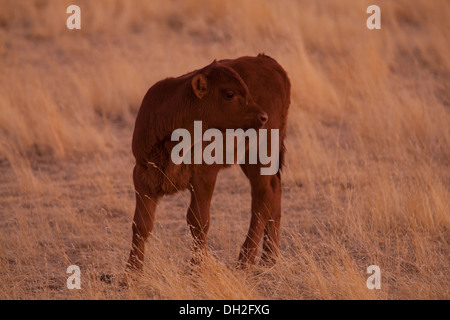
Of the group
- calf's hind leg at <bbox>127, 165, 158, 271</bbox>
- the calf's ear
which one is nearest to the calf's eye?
the calf's ear

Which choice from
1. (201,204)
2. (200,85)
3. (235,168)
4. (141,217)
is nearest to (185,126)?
(200,85)

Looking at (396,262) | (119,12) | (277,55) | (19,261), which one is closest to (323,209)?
(396,262)

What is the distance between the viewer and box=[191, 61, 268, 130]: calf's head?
16.3ft

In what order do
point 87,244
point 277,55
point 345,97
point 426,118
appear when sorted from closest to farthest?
point 87,244 < point 426,118 < point 345,97 < point 277,55

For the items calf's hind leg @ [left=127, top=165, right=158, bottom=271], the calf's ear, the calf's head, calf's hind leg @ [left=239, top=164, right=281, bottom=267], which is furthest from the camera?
calf's hind leg @ [left=239, top=164, right=281, bottom=267]

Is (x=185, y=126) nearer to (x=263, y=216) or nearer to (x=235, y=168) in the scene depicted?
(x=263, y=216)

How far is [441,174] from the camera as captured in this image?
25.5ft

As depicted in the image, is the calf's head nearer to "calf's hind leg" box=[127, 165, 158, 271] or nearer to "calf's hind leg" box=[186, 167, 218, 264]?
"calf's hind leg" box=[186, 167, 218, 264]

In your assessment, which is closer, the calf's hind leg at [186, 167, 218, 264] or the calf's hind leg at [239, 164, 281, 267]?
the calf's hind leg at [186, 167, 218, 264]

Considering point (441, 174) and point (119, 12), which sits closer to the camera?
point (441, 174)

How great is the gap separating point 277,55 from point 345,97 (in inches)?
79.1

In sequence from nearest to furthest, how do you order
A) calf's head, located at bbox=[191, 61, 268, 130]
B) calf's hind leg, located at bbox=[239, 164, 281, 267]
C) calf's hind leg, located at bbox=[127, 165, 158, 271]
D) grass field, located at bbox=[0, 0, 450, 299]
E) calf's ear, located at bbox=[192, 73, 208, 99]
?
1. calf's ear, located at bbox=[192, 73, 208, 99]
2. calf's head, located at bbox=[191, 61, 268, 130]
3. calf's hind leg, located at bbox=[127, 165, 158, 271]
4. grass field, located at bbox=[0, 0, 450, 299]
5. calf's hind leg, located at bbox=[239, 164, 281, 267]
